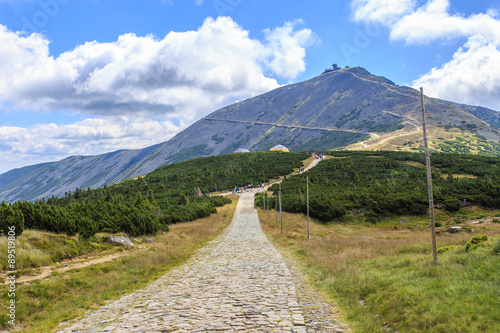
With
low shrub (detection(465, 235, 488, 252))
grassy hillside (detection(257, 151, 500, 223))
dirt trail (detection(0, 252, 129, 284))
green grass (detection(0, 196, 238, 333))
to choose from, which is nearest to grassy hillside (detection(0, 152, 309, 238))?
green grass (detection(0, 196, 238, 333))

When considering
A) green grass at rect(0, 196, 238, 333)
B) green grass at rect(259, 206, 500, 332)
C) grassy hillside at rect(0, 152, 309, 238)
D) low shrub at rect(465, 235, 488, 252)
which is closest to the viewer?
green grass at rect(259, 206, 500, 332)

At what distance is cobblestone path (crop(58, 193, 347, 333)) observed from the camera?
25.1ft

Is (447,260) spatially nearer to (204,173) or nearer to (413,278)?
(413,278)

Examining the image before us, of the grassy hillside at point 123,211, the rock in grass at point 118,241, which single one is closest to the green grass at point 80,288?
the grassy hillside at point 123,211

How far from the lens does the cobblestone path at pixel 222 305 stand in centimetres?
766

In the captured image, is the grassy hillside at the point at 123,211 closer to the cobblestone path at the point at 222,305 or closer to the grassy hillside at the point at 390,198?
the cobblestone path at the point at 222,305

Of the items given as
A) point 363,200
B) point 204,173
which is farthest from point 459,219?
point 204,173

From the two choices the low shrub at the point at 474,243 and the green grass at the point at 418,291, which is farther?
the low shrub at the point at 474,243

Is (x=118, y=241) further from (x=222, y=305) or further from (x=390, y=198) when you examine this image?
(x=390, y=198)

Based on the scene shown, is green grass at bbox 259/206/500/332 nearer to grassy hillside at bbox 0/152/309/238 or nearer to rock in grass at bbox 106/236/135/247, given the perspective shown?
rock in grass at bbox 106/236/135/247

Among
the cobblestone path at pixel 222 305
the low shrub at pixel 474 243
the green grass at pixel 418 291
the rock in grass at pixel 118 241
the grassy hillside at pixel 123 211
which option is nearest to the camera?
the green grass at pixel 418 291

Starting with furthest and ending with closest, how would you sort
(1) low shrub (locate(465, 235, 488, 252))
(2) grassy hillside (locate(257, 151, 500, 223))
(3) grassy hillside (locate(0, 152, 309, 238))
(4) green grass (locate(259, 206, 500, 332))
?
(2) grassy hillside (locate(257, 151, 500, 223)) → (3) grassy hillside (locate(0, 152, 309, 238)) → (1) low shrub (locate(465, 235, 488, 252)) → (4) green grass (locate(259, 206, 500, 332))

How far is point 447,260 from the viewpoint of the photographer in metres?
10.5

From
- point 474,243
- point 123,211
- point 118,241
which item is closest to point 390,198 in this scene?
point 474,243
